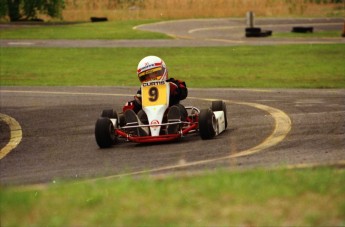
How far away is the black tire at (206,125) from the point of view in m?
12.7

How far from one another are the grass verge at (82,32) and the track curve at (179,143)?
76.6ft

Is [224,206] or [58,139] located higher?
[224,206]

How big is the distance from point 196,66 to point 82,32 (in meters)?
17.6

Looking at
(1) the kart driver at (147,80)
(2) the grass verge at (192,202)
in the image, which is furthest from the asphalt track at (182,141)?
(2) the grass verge at (192,202)

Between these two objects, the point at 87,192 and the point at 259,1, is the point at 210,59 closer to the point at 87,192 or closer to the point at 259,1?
the point at 87,192

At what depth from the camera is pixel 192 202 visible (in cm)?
650

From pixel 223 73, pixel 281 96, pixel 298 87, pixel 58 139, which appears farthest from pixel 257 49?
pixel 58 139

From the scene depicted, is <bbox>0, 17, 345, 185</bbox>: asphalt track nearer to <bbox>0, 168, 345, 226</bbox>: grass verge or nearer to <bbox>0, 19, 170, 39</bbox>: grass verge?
<bbox>0, 168, 345, 226</bbox>: grass verge

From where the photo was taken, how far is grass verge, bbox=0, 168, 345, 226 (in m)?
6.08

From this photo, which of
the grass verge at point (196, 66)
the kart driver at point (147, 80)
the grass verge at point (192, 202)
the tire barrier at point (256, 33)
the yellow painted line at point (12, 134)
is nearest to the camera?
the grass verge at point (192, 202)

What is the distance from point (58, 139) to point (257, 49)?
69.4 feet

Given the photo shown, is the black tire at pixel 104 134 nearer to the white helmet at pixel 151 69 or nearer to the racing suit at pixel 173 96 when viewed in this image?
the racing suit at pixel 173 96

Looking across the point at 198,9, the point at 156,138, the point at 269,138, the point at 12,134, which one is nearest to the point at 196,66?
the point at 12,134

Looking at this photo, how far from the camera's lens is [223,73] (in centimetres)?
2688
